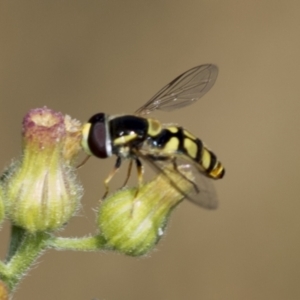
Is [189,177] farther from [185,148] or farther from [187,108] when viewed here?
[187,108]

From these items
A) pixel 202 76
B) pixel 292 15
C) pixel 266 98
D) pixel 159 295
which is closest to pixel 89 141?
pixel 202 76

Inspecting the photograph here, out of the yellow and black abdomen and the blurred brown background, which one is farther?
the blurred brown background

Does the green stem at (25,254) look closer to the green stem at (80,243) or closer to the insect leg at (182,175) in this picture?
the green stem at (80,243)

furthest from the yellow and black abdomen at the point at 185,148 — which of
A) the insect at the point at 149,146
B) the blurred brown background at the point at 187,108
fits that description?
the blurred brown background at the point at 187,108

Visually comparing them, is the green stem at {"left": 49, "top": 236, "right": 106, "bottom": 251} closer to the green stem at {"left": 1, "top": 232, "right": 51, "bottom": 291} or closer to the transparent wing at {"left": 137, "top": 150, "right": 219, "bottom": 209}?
the green stem at {"left": 1, "top": 232, "right": 51, "bottom": 291}

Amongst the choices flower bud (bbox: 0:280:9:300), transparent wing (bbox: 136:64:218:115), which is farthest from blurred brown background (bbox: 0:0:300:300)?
flower bud (bbox: 0:280:9:300)

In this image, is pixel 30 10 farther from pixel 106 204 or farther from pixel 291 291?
pixel 106 204
